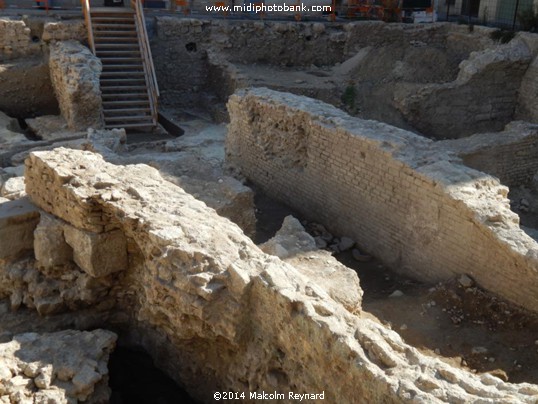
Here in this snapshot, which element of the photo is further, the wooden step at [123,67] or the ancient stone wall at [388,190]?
the wooden step at [123,67]

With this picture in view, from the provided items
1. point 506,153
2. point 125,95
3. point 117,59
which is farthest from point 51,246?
point 117,59

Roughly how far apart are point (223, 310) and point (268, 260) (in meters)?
0.53

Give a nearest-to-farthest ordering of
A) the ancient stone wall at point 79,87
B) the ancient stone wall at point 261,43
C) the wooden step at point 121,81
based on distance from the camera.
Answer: the ancient stone wall at point 79,87
the wooden step at point 121,81
the ancient stone wall at point 261,43

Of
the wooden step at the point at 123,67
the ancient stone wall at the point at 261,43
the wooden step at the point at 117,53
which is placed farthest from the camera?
the ancient stone wall at the point at 261,43

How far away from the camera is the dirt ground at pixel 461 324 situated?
5.96 metres

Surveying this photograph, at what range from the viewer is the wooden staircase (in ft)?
46.4

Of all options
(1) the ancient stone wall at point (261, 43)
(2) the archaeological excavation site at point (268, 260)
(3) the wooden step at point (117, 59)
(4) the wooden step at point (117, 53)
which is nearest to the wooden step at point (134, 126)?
(2) the archaeological excavation site at point (268, 260)

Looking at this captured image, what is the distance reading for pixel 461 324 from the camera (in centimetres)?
656

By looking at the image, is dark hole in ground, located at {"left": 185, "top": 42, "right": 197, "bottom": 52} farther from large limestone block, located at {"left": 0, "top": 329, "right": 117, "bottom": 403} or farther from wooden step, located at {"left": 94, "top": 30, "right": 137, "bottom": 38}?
large limestone block, located at {"left": 0, "top": 329, "right": 117, "bottom": 403}

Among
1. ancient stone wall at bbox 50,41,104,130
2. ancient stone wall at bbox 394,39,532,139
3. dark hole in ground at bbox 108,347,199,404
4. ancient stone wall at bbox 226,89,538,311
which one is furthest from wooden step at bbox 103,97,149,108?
dark hole in ground at bbox 108,347,199,404

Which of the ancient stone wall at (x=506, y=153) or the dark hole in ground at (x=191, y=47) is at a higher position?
the dark hole in ground at (x=191, y=47)

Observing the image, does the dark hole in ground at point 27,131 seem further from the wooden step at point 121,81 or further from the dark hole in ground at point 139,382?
the dark hole in ground at point 139,382

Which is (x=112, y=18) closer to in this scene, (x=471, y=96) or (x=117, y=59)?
(x=117, y=59)

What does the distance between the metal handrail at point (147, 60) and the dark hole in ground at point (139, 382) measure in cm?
891
